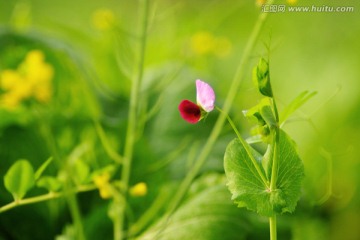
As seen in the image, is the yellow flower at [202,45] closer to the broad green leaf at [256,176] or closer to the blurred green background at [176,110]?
the blurred green background at [176,110]

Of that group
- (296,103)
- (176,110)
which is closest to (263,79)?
(296,103)

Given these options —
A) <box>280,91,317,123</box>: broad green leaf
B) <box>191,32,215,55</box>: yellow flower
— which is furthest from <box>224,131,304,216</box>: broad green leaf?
<box>191,32,215,55</box>: yellow flower

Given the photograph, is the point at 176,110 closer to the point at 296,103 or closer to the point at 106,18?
the point at 106,18

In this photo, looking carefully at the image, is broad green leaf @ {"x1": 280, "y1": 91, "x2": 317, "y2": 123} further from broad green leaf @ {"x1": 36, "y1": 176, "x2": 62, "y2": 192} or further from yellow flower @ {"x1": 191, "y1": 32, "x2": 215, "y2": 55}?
yellow flower @ {"x1": 191, "y1": 32, "x2": 215, "y2": 55}

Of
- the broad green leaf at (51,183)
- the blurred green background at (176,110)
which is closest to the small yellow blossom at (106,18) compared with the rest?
the blurred green background at (176,110)

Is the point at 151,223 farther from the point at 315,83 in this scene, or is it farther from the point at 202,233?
the point at 315,83

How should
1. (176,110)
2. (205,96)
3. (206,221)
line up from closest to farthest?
(205,96) → (206,221) → (176,110)
